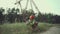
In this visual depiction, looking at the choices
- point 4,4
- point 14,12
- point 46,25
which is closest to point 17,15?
point 14,12

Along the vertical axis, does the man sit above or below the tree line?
below

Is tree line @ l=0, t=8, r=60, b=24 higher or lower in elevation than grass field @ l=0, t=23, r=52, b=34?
higher

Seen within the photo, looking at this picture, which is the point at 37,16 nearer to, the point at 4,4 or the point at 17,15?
the point at 17,15

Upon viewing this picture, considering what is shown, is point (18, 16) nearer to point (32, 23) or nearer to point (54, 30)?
point (32, 23)

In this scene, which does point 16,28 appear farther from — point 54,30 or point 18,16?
point 54,30

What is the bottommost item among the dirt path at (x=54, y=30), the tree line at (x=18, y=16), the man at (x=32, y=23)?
the dirt path at (x=54, y=30)

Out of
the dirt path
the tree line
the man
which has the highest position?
the tree line

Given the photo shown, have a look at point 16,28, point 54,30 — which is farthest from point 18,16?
point 54,30

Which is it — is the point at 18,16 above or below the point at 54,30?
above

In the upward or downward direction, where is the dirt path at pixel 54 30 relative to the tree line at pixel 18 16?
downward

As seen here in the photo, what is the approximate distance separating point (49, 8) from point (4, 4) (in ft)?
1.26

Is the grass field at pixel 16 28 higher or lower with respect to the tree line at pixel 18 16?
lower

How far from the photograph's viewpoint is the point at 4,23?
117 centimetres

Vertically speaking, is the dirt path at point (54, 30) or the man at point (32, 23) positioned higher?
the man at point (32, 23)
